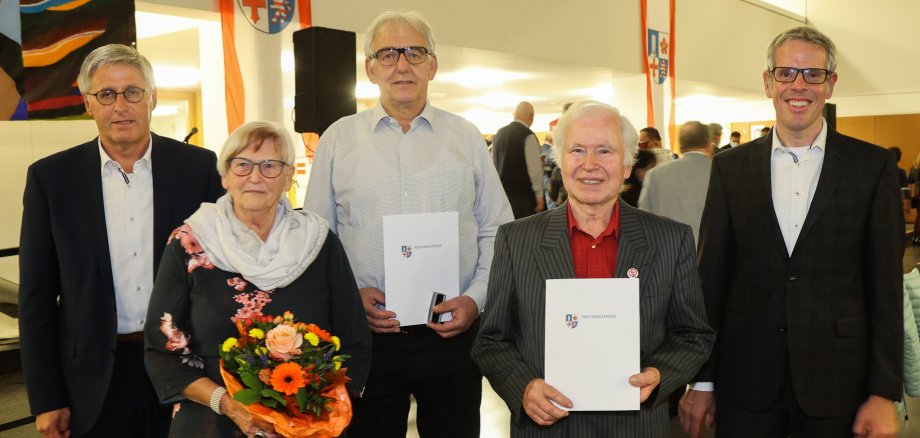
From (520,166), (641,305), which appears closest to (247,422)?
(641,305)

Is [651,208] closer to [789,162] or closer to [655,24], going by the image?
[789,162]

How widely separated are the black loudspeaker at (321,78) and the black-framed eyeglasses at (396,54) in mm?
2448

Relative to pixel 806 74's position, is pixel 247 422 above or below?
below

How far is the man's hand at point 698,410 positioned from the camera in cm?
244

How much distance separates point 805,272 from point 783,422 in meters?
0.47

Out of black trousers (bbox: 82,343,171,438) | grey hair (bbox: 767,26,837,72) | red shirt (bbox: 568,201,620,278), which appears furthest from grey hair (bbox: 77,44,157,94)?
grey hair (bbox: 767,26,837,72)

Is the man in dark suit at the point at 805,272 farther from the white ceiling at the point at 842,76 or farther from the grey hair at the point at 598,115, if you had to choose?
the white ceiling at the point at 842,76

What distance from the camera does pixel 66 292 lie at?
89.4 inches

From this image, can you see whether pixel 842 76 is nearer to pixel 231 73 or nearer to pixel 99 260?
pixel 231 73


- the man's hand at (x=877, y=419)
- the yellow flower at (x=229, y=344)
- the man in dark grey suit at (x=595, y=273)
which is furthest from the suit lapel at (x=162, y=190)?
the man's hand at (x=877, y=419)

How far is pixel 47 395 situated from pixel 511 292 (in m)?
1.42

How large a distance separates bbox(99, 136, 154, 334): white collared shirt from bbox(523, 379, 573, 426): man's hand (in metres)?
1.25

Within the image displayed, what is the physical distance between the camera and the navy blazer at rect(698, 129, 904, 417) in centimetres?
221

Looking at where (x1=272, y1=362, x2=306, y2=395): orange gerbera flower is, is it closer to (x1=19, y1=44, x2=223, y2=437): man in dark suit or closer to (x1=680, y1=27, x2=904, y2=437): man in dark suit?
(x1=19, y1=44, x2=223, y2=437): man in dark suit
